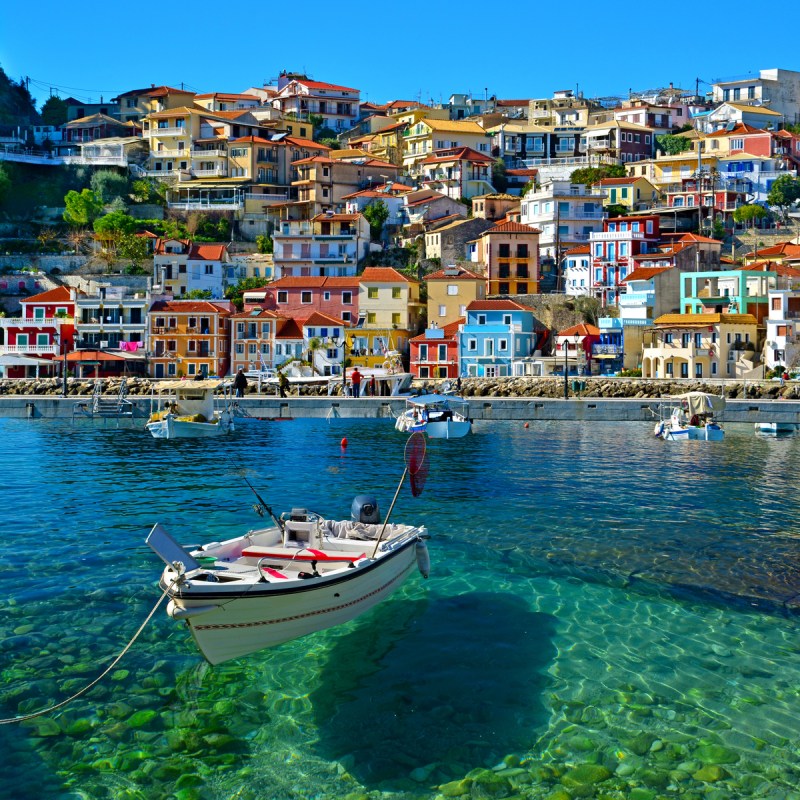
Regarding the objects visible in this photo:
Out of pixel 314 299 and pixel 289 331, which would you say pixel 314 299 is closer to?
pixel 314 299

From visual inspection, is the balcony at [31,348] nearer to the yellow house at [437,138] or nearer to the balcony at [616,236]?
the yellow house at [437,138]

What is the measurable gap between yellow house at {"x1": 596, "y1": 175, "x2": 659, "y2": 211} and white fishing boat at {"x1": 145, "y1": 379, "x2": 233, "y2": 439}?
5977 centimetres

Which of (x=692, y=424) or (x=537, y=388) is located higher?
(x=537, y=388)

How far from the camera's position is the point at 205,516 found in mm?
23922

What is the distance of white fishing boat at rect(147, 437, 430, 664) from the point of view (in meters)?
11.9

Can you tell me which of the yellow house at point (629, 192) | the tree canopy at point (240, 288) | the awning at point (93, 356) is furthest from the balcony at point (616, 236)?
the awning at point (93, 356)

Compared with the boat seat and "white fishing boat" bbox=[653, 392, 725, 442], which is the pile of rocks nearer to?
"white fishing boat" bbox=[653, 392, 725, 442]

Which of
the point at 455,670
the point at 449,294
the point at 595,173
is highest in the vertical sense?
the point at 595,173

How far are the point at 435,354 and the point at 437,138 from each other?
42.8 meters

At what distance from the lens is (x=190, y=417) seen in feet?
160

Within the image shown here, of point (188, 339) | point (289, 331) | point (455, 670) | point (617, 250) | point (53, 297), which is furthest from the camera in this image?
point (617, 250)

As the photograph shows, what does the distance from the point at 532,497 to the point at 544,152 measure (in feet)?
309

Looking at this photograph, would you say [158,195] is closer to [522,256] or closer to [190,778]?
[522,256]

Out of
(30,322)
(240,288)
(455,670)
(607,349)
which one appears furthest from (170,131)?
(455,670)
